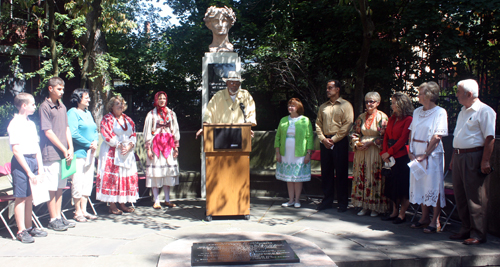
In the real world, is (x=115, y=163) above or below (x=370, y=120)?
below

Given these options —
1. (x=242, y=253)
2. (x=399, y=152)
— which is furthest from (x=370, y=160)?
(x=242, y=253)

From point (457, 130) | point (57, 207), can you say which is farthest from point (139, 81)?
point (457, 130)

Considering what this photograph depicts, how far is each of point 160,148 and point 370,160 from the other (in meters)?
3.34

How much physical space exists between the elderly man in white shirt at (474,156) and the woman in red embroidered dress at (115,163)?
459 cm

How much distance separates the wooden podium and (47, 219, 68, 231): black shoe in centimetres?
190

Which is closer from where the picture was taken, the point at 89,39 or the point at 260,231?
the point at 260,231

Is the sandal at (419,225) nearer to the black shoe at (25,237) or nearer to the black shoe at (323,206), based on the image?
the black shoe at (323,206)

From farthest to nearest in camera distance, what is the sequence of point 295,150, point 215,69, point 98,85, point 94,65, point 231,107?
point 98,85, point 94,65, point 215,69, point 295,150, point 231,107

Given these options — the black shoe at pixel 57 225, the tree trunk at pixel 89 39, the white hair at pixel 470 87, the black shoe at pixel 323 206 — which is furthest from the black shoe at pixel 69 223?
the tree trunk at pixel 89 39

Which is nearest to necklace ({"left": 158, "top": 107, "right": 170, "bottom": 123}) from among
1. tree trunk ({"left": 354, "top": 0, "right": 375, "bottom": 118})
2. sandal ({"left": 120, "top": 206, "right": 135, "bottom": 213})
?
sandal ({"left": 120, "top": 206, "right": 135, "bottom": 213})

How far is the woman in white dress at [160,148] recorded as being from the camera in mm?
6586

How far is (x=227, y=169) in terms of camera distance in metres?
5.83

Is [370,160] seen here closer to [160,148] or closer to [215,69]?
[215,69]

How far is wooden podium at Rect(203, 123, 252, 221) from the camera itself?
576 cm
